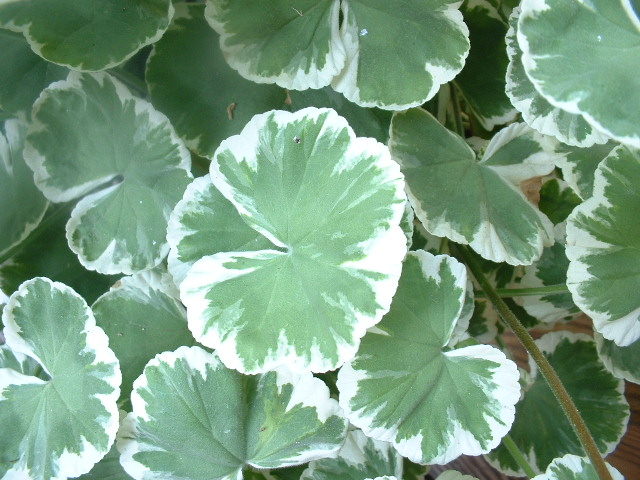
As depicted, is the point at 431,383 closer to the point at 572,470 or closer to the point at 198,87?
the point at 572,470

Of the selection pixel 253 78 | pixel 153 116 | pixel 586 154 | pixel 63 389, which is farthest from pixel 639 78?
pixel 63 389

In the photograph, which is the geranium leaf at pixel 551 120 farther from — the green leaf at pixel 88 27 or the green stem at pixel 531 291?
the green leaf at pixel 88 27

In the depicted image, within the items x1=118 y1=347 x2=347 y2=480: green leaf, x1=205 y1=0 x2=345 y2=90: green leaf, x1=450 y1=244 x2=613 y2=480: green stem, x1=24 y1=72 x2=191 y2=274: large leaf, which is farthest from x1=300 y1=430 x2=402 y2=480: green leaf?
x1=205 y1=0 x2=345 y2=90: green leaf

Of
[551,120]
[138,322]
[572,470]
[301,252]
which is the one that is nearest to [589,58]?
[551,120]

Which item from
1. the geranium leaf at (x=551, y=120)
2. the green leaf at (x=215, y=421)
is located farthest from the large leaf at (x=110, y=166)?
the geranium leaf at (x=551, y=120)

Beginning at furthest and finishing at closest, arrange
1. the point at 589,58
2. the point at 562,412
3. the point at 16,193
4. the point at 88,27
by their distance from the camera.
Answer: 1. the point at 562,412
2. the point at 16,193
3. the point at 88,27
4. the point at 589,58
